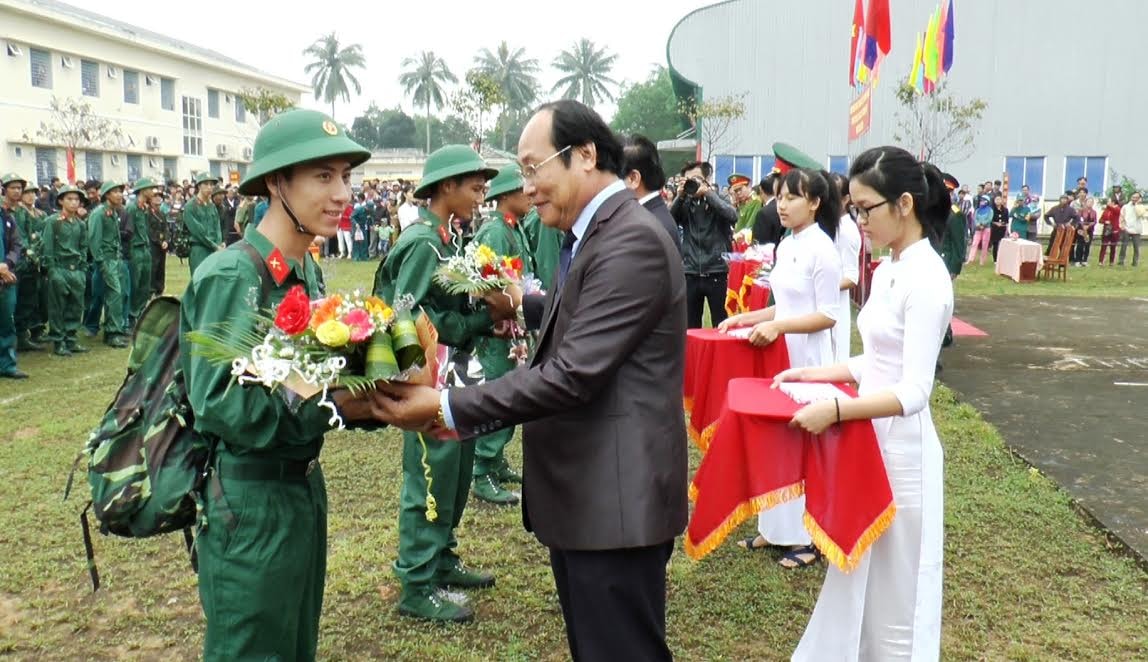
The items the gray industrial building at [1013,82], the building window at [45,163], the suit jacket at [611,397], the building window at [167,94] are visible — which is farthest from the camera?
the building window at [167,94]

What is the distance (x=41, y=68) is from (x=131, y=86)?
246 inches

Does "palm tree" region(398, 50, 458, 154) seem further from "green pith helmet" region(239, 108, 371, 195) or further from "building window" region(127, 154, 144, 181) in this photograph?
"green pith helmet" region(239, 108, 371, 195)

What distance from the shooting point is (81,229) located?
11.0 m

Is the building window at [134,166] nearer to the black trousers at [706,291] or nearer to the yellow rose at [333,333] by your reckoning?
the black trousers at [706,291]

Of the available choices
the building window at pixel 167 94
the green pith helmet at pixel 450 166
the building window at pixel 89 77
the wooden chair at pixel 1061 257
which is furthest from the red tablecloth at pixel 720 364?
the building window at pixel 167 94

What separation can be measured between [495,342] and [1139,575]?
3.82 metres

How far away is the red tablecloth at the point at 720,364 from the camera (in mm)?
4766

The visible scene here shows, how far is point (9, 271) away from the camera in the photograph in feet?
30.2

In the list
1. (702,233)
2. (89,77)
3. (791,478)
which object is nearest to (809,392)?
(791,478)

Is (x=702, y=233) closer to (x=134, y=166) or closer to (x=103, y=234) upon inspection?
(x=103, y=234)

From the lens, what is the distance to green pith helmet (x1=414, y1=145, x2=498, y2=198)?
3955 mm

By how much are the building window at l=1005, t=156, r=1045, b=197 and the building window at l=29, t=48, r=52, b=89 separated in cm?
3808

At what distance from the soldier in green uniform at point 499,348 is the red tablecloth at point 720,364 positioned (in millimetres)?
1251

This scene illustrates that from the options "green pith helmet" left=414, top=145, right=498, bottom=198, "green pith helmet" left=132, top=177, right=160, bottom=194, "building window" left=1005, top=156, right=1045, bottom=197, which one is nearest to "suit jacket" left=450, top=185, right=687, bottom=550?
"green pith helmet" left=414, top=145, right=498, bottom=198
